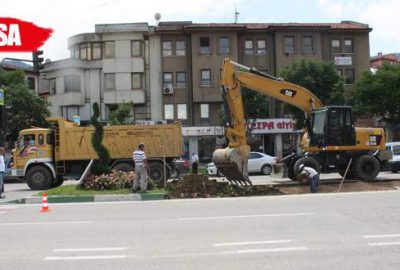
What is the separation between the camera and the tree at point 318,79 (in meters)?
40.9

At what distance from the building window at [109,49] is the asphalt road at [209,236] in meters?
34.0

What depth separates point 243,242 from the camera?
28.8 ft

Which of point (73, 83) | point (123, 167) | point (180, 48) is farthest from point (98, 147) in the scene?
point (73, 83)

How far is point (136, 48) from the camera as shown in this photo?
47594 mm

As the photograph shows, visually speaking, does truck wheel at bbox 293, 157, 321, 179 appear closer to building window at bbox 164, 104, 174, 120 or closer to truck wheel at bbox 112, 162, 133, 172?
truck wheel at bbox 112, 162, 133, 172

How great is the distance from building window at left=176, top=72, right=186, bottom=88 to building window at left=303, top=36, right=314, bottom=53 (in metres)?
11.0

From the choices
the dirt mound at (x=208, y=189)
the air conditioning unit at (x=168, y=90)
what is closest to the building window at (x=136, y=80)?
the air conditioning unit at (x=168, y=90)

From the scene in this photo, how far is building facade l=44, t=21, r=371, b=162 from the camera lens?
154 feet

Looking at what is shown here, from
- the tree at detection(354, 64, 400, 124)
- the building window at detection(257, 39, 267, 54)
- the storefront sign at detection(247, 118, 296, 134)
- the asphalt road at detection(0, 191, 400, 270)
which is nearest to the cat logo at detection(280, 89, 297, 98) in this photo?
the asphalt road at detection(0, 191, 400, 270)

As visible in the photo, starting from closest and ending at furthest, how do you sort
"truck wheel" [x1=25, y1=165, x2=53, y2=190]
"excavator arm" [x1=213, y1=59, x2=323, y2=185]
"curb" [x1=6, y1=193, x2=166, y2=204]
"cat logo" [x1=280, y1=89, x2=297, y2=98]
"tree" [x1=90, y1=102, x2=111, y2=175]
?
"curb" [x1=6, y1=193, x2=166, y2=204], "excavator arm" [x1=213, y1=59, x2=323, y2=185], "tree" [x1=90, y1=102, x2=111, y2=175], "cat logo" [x1=280, y1=89, x2=297, y2=98], "truck wheel" [x1=25, y1=165, x2=53, y2=190]

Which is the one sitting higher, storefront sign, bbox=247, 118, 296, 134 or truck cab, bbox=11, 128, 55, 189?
storefront sign, bbox=247, 118, 296, 134

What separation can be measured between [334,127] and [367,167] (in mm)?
2051

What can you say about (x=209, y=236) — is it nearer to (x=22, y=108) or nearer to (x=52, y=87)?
(x=22, y=108)

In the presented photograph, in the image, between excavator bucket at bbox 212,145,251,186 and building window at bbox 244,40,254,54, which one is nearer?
excavator bucket at bbox 212,145,251,186
